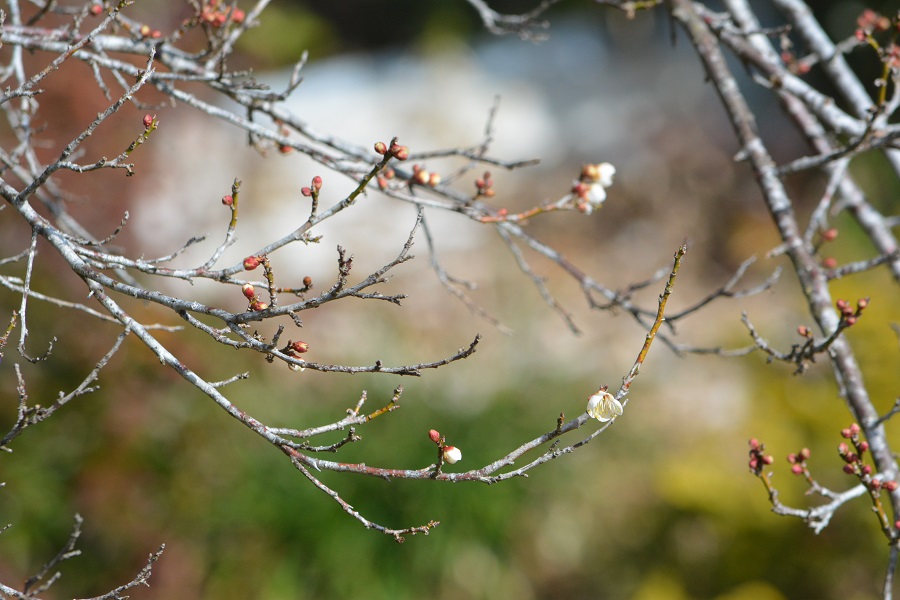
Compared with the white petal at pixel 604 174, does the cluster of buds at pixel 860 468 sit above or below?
below

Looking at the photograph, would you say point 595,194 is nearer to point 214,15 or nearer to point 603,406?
point 603,406

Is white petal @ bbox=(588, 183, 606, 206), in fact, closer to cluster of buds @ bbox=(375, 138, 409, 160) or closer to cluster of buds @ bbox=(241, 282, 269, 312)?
cluster of buds @ bbox=(375, 138, 409, 160)

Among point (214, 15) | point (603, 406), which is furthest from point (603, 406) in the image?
point (214, 15)

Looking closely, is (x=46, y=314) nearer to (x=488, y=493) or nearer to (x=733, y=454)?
(x=488, y=493)

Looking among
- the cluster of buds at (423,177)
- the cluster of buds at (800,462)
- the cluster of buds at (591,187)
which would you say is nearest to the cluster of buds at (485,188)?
the cluster of buds at (423,177)

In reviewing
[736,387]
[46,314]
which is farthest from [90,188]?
[736,387]

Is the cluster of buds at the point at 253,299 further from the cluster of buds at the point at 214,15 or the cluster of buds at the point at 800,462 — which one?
the cluster of buds at the point at 800,462

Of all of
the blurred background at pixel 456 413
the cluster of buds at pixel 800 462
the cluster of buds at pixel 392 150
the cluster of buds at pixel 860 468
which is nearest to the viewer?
the cluster of buds at pixel 392 150
